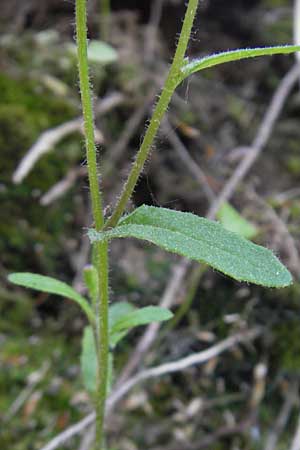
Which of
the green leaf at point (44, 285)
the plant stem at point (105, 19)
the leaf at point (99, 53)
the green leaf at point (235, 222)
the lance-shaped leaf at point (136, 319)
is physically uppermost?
the plant stem at point (105, 19)

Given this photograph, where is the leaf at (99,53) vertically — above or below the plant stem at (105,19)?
below

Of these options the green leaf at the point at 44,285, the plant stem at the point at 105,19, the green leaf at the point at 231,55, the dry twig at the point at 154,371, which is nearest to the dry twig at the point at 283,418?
the dry twig at the point at 154,371

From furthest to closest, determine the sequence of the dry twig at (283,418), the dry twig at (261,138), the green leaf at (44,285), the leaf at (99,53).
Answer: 1. the leaf at (99,53)
2. the dry twig at (261,138)
3. the dry twig at (283,418)
4. the green leaf at (44,285)

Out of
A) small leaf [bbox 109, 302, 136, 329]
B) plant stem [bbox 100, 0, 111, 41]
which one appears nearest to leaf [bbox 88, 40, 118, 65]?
plant stem [bbox 100, 0, 111, 41]

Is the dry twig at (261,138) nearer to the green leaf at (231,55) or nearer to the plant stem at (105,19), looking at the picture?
the plant stem at (105,19)

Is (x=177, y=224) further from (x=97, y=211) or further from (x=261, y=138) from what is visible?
(x=261, y=138)

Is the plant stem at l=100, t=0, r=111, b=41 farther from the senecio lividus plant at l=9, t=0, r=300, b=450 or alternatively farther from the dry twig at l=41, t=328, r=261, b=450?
the senecio lividus plant at l=9, t=0, r=300, b=450
